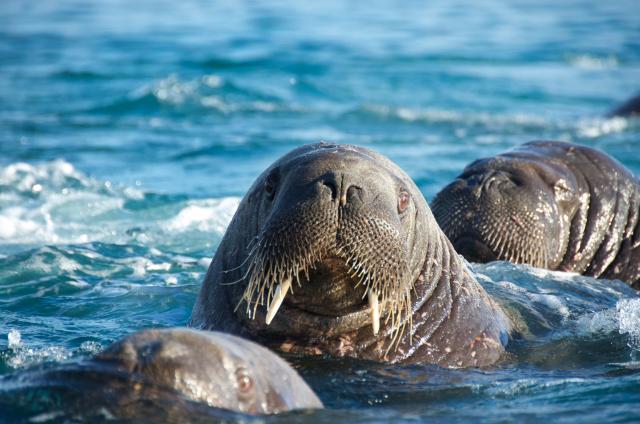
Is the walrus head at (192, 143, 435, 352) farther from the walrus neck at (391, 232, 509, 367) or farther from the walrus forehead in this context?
the walrus forehead

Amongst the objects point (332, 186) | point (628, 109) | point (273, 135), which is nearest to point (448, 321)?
point (332, 186)

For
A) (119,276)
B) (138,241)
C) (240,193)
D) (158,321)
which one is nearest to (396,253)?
(158,321)

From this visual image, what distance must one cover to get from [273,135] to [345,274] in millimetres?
11244

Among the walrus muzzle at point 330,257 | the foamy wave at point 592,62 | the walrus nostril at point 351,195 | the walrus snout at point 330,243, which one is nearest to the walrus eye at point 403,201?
the walrus snout at point 330,243

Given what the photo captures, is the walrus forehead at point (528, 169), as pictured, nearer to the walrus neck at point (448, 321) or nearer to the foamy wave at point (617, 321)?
the foamy wave at point (617, 321)

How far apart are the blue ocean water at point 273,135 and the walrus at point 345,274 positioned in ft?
0.65

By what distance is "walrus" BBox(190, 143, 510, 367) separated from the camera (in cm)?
584

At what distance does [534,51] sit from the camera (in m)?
27.6

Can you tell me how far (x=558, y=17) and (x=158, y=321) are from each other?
3003 cm

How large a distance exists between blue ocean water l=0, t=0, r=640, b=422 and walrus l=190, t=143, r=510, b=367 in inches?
7.8

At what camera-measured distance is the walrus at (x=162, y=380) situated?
14.9 ft

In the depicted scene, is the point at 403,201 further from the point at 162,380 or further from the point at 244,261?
the point at 162,380

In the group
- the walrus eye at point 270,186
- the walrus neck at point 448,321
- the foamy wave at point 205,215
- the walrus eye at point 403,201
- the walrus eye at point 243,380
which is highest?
the walrus eye at point 270,186

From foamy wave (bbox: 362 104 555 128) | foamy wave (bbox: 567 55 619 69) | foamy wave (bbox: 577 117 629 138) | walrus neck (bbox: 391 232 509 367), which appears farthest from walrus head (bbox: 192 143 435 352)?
foamy wave (bbox: 567 55 619 69)
